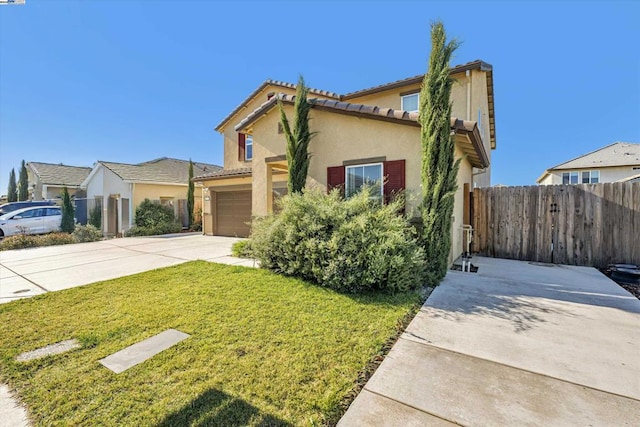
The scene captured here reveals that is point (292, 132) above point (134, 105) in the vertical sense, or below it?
below

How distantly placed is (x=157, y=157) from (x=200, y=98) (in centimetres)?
1024

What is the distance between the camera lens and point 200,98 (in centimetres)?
1675

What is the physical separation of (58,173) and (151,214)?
46.1 feet

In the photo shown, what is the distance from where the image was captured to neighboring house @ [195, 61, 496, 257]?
7.19 meters

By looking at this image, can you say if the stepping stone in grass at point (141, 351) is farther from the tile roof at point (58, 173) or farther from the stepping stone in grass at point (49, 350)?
the tile roof at point (58, 173)

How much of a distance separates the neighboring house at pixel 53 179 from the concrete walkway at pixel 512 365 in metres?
26.6

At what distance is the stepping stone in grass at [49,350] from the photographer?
309 centimetres

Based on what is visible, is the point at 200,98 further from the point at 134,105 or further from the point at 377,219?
the point at 377,219

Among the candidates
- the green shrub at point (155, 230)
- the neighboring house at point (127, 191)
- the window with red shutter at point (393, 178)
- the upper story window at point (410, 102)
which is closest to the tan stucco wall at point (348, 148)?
the window with red shutter at point (393, 178)

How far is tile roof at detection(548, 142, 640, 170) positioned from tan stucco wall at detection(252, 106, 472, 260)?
26897 millimetres

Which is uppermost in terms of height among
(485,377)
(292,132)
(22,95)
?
(22,95)

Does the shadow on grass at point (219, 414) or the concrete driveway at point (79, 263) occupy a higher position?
the concrete driveway at point (79, 263)

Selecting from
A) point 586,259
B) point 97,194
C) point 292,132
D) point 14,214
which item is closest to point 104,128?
point 97,194

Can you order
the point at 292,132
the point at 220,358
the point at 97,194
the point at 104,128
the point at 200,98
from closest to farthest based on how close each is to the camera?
the point at 220,358 < the point at 292,132 < the point at 200,98 < the point at 97,194 < the point at 104,128
